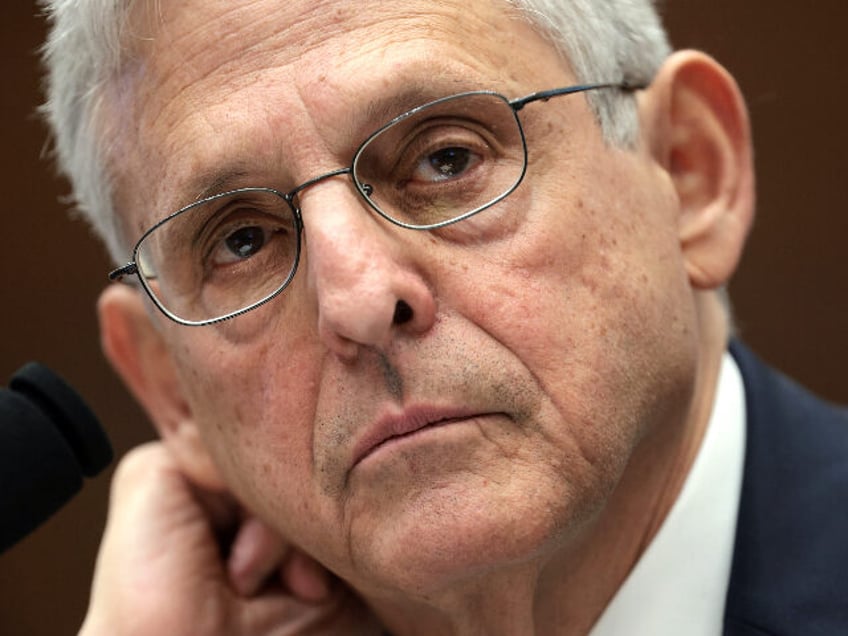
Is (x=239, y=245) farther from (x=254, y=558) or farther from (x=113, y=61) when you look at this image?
(x=254, y=558)

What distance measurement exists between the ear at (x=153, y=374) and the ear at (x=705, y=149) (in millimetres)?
1214

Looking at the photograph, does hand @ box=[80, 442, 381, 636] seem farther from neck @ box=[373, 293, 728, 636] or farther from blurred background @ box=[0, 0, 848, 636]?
blurred background @ box=[0, 0, 848, 636]

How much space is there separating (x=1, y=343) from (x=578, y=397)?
3340 millimetres

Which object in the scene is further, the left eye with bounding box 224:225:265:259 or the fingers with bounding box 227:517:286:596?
the fingers with bounding box 227:517:286:596

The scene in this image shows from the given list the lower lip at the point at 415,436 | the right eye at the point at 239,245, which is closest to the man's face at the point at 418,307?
the lower lip at the point at 415,436

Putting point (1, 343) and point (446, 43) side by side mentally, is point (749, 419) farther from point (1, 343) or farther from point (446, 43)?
point (1, 343)

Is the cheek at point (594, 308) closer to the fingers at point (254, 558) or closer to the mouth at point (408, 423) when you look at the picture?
the mouth at point (408, 423)

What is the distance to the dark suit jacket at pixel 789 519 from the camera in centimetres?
212

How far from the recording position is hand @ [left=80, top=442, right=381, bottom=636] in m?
2.56

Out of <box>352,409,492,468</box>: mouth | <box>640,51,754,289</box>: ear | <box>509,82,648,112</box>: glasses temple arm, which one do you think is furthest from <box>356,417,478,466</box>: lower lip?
<box>640,51,754,289</box>: ear

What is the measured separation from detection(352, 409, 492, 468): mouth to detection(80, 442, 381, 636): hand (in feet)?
2.73

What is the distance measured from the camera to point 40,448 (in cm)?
225

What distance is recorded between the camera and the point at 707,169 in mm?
2369

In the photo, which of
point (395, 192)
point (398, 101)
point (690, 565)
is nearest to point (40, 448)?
point (395, 192)
